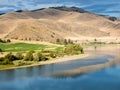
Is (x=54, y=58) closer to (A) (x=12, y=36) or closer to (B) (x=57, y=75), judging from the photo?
(B) (x=57, y=75)

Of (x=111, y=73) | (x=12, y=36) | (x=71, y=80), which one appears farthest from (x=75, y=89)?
(x=12, y=36)

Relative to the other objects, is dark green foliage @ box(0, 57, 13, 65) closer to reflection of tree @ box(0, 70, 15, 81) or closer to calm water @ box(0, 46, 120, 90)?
calm water @ box(0, 46, 120, 90)

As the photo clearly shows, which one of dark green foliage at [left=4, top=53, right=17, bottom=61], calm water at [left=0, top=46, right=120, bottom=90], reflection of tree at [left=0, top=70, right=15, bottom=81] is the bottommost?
calm water at [left=0, top=46, right=120, bottom=90]

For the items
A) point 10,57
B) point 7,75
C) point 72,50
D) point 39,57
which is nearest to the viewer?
point 7,75

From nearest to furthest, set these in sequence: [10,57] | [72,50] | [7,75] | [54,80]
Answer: [54,80] → [7,75] → [10,57] → [72,50]

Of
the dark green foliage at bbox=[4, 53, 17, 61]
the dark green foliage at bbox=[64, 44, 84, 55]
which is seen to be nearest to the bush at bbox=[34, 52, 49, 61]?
the dark green foliage at bbox=[4, 53, 17, 61]

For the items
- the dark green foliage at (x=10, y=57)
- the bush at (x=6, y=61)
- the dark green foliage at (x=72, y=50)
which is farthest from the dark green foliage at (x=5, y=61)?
the dark green foliage at (x=72, y=50)

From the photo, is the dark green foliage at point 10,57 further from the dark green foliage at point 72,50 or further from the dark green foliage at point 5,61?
the dark green foliage at point 72,50

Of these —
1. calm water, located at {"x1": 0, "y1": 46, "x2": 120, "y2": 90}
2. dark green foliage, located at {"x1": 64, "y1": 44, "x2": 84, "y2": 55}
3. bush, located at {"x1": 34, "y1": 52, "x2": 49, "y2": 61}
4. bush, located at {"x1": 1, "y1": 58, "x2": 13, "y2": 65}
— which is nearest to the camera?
calm water, located at {"x1": 0, "y1": 46, "x2": 120, "y2": 90}

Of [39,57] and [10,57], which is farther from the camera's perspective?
[39,57]

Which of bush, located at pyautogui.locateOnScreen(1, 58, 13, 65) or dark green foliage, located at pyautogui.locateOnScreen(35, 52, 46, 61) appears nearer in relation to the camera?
bush, located at pyautogui.locateOnScreen(1, 58, 13, 65)

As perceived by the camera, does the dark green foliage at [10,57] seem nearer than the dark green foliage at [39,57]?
Yes

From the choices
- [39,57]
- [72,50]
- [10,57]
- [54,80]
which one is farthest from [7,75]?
[72,50]

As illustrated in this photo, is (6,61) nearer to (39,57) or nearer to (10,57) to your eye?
(10,57)
